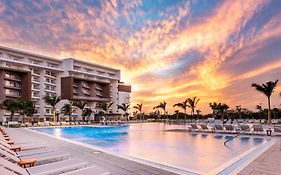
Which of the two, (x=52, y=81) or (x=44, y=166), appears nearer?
(x=44, y=166)

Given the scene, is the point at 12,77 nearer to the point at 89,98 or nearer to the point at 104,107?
the point at 89,98

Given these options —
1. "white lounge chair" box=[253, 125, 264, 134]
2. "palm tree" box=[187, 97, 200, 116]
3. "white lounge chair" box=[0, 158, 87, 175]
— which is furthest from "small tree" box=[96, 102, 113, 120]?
"white lounge chair" box=[0, 158, 87, 175]

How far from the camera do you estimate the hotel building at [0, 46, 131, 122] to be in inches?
2004

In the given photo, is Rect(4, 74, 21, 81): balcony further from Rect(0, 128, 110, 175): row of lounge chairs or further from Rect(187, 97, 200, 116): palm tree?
Rect(0, 128, 110, 175): row of lounge chairs

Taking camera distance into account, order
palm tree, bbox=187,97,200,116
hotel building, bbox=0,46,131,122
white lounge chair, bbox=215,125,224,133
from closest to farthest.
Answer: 1. white lounge chair, bbox=215,125,224,133
2. palm tree, bbox=187,97,200,116
3. hotel building, bbox=0,46,131,122

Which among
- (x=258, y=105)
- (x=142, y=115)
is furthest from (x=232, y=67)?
(x=142, y=115)

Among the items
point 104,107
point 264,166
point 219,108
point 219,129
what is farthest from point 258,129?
point 104,107

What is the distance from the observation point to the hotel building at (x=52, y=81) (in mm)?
50906

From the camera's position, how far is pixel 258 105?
4606 centimetres

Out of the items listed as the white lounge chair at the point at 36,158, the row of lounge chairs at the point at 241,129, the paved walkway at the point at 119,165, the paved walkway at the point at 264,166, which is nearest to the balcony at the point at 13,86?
the row of lounge chairs at the point at 241,129

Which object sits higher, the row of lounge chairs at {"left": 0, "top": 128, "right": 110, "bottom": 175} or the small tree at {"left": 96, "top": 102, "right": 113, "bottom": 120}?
the small tree at {"left": 96, "top": 102, "right": 113, "bottom": 120}

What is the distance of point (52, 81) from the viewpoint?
199ft

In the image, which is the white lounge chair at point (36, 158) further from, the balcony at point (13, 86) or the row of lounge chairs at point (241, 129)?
the balcony at point (13, 86)

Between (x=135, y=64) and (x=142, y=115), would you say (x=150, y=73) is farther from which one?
(x=142, y=115)
